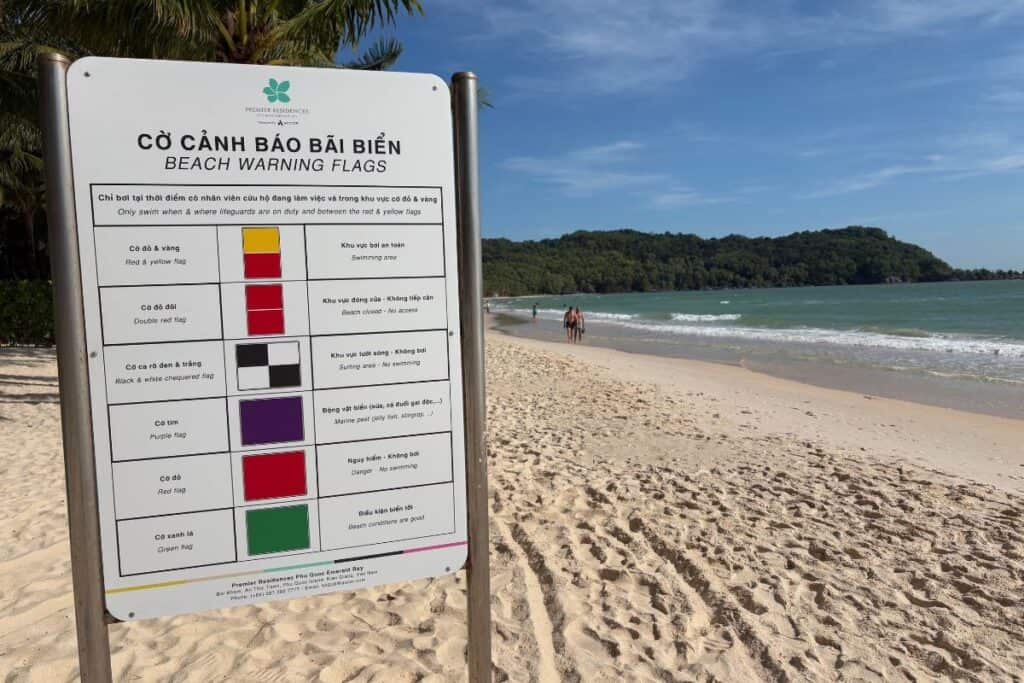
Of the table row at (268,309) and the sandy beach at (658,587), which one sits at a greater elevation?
the table row at (268,309)

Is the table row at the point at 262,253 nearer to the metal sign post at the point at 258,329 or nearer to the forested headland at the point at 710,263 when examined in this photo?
the metal sign post at the point at 258,329

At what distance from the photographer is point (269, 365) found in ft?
6.25

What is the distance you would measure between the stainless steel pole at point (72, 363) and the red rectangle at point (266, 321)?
1.34ft

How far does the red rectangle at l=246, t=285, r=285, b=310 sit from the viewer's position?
73.6 inches

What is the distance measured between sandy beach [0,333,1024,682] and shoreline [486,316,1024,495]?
21cm

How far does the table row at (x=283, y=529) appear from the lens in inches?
73.5

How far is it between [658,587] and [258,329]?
8.94 ft

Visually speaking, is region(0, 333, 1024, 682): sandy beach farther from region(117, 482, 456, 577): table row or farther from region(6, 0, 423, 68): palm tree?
region(6, 0, 423, 68): palm tree

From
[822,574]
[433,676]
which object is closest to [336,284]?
[433,676]

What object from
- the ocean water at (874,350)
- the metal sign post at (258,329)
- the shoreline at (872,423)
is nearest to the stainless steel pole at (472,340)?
the metal sign post at (258,329)

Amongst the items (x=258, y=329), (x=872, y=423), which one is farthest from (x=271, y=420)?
(x=872, y=423)

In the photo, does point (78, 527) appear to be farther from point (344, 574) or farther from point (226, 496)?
point (344, 574)

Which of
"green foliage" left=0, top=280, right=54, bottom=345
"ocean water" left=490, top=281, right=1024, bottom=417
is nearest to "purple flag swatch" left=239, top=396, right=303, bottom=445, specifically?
"ocean water" left=490, top=281, right=1024, bottom=417

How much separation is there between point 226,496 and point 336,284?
67 centimetres
